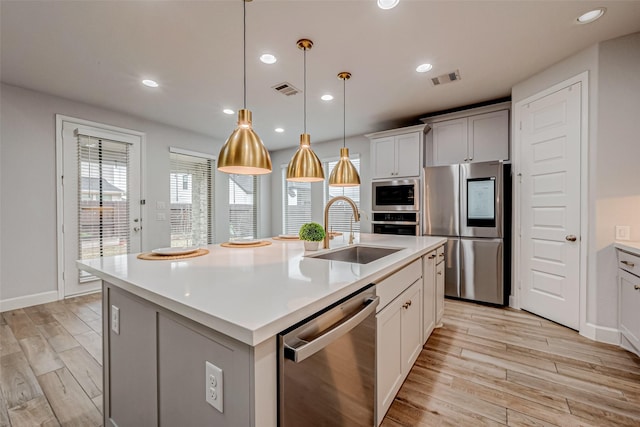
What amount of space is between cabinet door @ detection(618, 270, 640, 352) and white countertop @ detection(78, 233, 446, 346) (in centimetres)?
184

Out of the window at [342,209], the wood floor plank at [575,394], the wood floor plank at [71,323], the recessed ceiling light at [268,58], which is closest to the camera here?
the wood floor plank at [575,394]

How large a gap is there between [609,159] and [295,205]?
4.85m

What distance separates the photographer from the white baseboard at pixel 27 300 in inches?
122

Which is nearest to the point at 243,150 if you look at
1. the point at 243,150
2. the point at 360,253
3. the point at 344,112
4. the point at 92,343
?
the point at 243,150

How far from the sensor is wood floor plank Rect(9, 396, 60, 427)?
60.8 inches

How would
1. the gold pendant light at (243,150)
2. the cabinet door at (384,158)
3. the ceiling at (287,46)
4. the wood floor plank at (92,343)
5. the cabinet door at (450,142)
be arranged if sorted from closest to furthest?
the gold pendant light at (243,150) → the ceiling at (287,46) → the wood floor plank at (92,343) → the cabinet door at (450,142) → the cabinet door at (384,158)

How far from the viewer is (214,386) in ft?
2.69

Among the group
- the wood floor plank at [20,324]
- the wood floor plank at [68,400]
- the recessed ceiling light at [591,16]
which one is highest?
the recessed ceiling light at [591,16]

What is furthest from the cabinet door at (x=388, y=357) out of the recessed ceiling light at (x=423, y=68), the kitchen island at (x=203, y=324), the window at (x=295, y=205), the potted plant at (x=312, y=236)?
the window at (x=295, y=205)

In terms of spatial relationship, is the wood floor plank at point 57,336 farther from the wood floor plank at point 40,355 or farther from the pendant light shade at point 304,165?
the pendant light shade at point 304,165

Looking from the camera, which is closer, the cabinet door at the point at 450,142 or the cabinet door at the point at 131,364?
the cabinet door at the point at 131,364

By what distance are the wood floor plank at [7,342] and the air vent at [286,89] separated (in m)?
3.43

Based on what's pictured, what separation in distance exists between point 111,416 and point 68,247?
314cm

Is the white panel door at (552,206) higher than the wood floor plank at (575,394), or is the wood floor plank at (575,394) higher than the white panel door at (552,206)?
the white panel door at (552,206)
